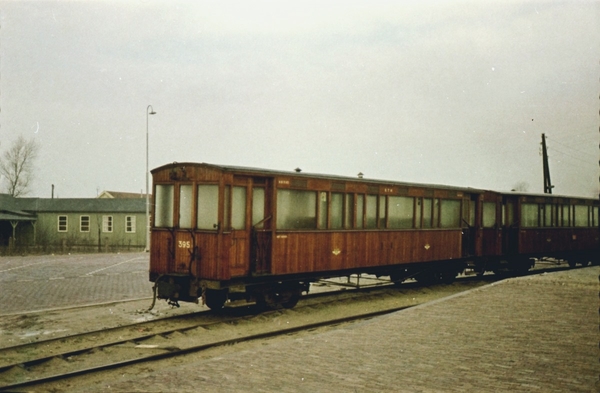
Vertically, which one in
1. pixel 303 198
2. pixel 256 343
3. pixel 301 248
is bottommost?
pixel 256 343

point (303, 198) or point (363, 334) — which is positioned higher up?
point (303, 198)

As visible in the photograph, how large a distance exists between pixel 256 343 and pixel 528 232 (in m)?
15.0

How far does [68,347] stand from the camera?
9094 mm

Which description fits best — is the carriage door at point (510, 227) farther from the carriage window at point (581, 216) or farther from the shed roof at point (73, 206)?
the shed roof at point (73, 206)

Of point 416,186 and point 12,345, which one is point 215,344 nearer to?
point 12,345

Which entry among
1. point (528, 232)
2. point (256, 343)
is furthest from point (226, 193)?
point (528, 232)

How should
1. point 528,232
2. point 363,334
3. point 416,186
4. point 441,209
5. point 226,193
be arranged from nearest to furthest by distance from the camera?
point 363,334, point 226,193, point 416,186, point 441,209, point 528,232

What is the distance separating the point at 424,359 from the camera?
7.33 meters

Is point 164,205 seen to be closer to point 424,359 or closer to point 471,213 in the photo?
point 424,359

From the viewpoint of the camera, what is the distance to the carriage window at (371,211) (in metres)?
14.7

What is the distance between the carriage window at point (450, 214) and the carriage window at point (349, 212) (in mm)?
4501

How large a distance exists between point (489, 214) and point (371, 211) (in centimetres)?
694

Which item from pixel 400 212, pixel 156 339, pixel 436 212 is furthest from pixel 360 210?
pixel 156 339

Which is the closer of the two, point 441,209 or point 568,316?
point 568,316
